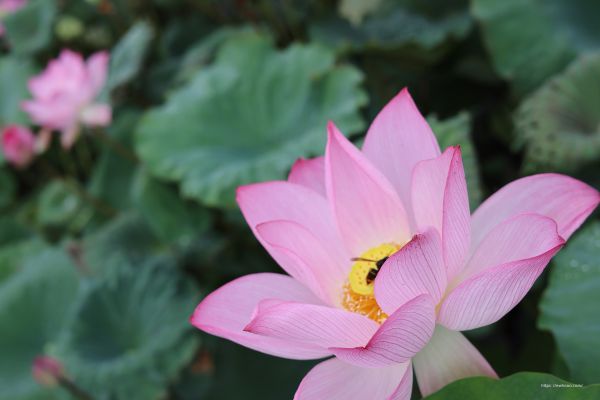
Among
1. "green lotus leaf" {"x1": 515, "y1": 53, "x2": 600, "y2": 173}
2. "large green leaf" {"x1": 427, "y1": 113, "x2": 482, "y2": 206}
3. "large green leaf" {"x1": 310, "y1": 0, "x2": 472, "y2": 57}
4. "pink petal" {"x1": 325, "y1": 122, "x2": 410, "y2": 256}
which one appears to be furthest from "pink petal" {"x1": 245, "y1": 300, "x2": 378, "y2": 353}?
"large green leaf" {"x1": 310, "y1": 0, "x2": 472, "y2": 57}

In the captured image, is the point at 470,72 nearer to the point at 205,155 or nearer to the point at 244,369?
the point at 205,155

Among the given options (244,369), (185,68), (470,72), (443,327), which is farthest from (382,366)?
(185,68)

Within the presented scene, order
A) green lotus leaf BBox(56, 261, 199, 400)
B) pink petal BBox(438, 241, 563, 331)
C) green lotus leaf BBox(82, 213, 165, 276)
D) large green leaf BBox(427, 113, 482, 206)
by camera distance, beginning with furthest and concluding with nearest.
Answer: green lotus leaf BBox(82, 213, 165, 276)
green lotus leaf BBox(56, 261, 199, 400)
large green leaf BBox(427, 113, 482, 206)
pink petal BBox(438, 241, 563, 331)

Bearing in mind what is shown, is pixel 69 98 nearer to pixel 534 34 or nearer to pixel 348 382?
pixel 534 34

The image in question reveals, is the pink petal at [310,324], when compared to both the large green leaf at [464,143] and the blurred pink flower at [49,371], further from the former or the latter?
the blurred pink flower at [49,371]

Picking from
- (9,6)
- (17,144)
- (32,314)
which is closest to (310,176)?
(32,314)

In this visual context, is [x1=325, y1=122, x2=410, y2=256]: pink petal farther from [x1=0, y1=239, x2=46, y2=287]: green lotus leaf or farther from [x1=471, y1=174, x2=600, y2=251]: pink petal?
[x1=0, y1=239, x2=46, y2=287]: green lotus leaf
